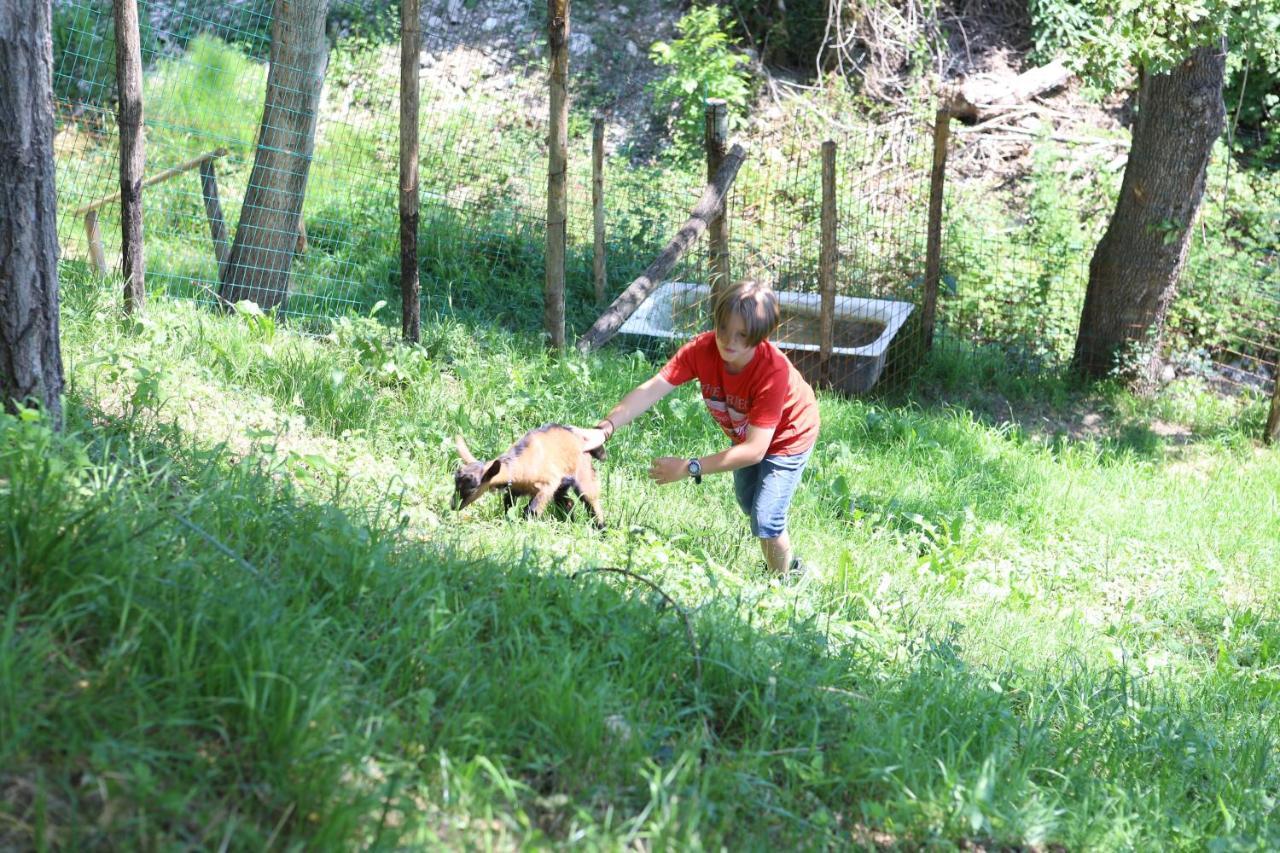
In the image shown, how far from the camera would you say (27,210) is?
352 centimetres

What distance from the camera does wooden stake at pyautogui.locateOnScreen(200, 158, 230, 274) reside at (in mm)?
7336

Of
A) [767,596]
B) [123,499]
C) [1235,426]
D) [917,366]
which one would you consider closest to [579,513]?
[767,596]

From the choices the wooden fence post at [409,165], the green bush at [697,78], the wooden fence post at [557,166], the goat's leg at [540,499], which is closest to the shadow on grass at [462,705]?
the goat's leg at [540,499]

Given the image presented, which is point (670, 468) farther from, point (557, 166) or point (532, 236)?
point (532, 236)

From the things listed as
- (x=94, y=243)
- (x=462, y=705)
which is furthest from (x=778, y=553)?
(x=94, y=243)

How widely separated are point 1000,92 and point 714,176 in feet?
23.9

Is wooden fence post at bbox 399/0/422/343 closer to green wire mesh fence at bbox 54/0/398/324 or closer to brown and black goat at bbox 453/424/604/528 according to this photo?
green wire mesh fence at bbox 54/0/398/324

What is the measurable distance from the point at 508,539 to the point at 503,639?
118 cm

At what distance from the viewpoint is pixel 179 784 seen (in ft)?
7.55

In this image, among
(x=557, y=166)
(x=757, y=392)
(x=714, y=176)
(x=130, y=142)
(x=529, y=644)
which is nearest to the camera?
(x=529, y=644)

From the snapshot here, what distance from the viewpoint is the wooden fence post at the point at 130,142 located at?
18.9ft

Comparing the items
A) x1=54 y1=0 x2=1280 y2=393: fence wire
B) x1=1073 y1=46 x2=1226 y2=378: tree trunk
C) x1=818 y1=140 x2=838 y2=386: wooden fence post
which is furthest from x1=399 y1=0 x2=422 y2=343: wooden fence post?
x1=1073 y1=46 x2=1226 y2=378: tree trunk

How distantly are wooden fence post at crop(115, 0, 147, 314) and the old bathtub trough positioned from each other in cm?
Answer: 337

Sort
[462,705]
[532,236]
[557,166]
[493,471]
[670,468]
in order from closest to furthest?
1. [462,705]
2. [670,468]
3. [493,471]
4. [557,166]
5. [532,236]
